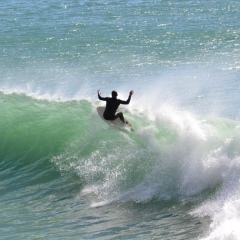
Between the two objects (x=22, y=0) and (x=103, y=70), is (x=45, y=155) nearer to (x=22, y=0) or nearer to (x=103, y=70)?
(x=103, y=70)

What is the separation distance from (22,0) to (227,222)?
3340 centimetres

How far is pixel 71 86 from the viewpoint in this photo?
26.4 metres

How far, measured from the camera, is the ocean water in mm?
14061

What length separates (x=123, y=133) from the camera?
18266 millimetres

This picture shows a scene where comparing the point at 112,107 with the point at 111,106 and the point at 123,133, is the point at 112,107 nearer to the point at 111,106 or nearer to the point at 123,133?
the point at 111,106

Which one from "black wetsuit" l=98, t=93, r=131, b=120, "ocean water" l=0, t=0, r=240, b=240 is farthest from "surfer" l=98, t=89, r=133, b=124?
"ocean water" l=0, t=0, r=240, b=240

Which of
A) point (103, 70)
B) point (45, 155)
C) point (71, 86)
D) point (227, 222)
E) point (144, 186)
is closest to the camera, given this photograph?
point (227, 222)

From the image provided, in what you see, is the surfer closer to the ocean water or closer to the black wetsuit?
the black wetsuit

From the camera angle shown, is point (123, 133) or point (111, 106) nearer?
point (111, 106)

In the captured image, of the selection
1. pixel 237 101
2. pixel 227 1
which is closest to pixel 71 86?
pixel 237 101

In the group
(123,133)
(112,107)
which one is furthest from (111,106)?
(123,133)

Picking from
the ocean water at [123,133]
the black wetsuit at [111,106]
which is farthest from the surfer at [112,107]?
the ocean water at [123,133]

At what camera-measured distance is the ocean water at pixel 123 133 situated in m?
14.1

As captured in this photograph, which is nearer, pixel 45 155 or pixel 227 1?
pixel 45 155
